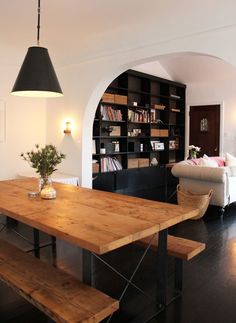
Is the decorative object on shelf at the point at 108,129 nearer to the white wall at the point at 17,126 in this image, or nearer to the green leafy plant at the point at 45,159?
the white wall at the point at 17,126

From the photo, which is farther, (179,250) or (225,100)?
(225,100)

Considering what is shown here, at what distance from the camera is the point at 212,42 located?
3432 millimetres

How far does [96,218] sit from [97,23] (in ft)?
9.73


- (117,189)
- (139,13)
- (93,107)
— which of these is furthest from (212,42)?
(117,189)

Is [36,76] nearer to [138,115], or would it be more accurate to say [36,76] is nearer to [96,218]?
[96,218]

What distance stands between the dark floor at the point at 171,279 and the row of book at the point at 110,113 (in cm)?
303

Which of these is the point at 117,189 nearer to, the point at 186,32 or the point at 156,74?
the point at 156,74

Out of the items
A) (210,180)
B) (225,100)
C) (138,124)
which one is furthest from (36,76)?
(225,100)

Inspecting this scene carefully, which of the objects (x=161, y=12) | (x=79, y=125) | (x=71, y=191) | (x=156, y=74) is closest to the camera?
(x=71, y=191)

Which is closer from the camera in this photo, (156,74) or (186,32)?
(186,32)

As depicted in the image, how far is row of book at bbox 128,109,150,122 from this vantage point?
6719 millimetres

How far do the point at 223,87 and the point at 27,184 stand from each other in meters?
6.35

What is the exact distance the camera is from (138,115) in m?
6.89

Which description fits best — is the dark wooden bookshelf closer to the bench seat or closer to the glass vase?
the glass vase
